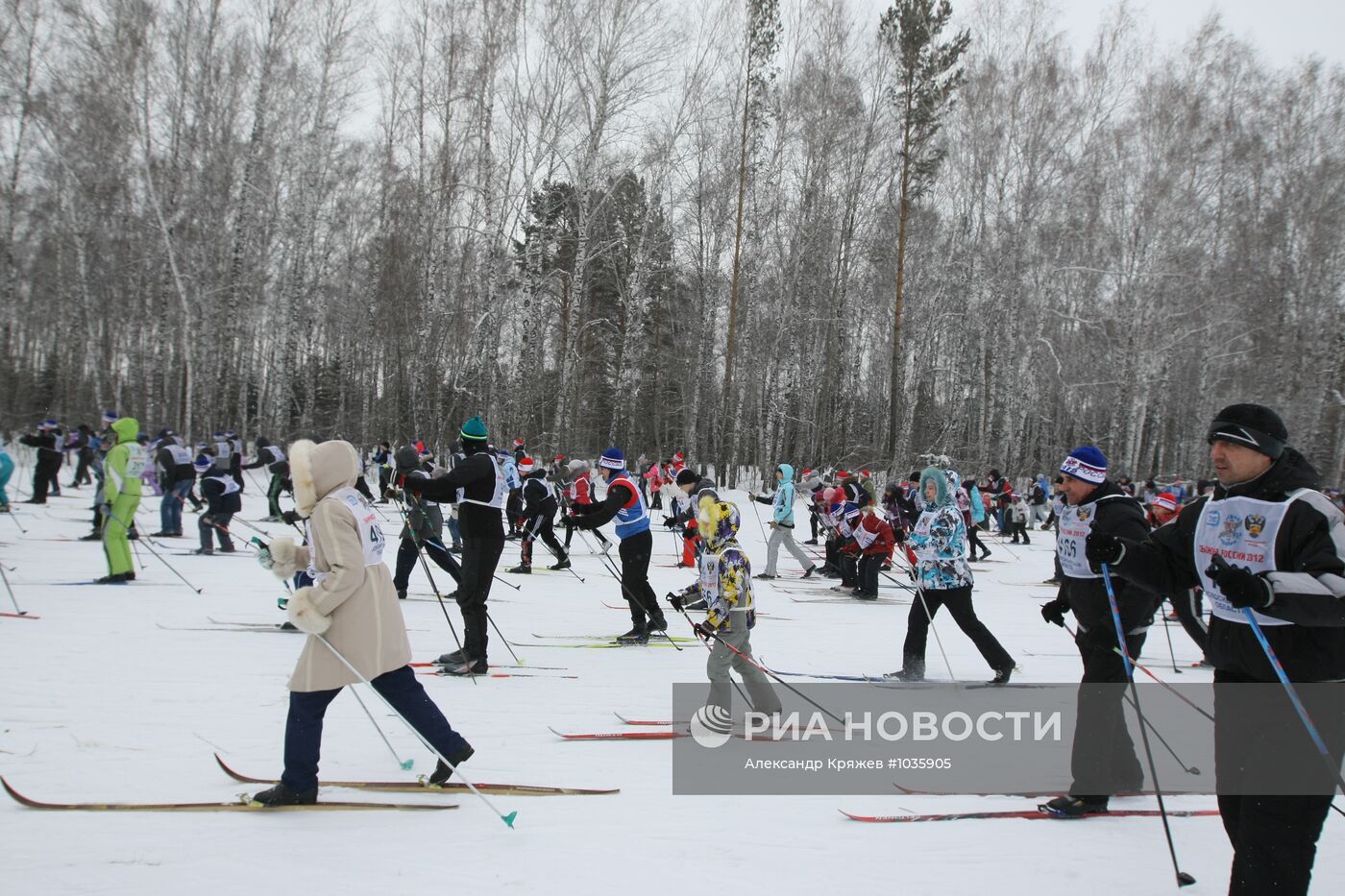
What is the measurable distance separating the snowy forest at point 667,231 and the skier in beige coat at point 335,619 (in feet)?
59.5

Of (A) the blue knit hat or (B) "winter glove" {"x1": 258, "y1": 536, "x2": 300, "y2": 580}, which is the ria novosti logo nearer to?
(A) the blue knit hat

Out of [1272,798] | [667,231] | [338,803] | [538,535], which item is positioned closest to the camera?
[1272,798]

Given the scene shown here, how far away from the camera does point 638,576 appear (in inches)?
313

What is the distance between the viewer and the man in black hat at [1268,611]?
2.60 meters

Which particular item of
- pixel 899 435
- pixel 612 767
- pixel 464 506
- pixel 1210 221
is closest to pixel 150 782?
pixel 612 767

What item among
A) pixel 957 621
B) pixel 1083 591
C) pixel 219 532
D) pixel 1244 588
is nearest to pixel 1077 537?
pixel 1083 591

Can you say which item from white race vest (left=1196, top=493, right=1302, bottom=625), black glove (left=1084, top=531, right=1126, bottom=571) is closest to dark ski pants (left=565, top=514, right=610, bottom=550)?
black glove (left=1084, top=531, right=1126, bottom=571)

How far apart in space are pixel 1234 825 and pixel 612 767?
285cm

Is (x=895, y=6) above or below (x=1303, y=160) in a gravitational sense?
above

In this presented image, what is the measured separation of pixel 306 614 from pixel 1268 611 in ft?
11.7

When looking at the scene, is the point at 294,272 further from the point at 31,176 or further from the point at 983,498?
the point at 983,498

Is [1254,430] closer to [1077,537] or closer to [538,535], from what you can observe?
[1077,537]

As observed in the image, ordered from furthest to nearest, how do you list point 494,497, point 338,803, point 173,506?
point 173,506, point 494,497, point 338,803

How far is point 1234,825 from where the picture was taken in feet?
9.29
